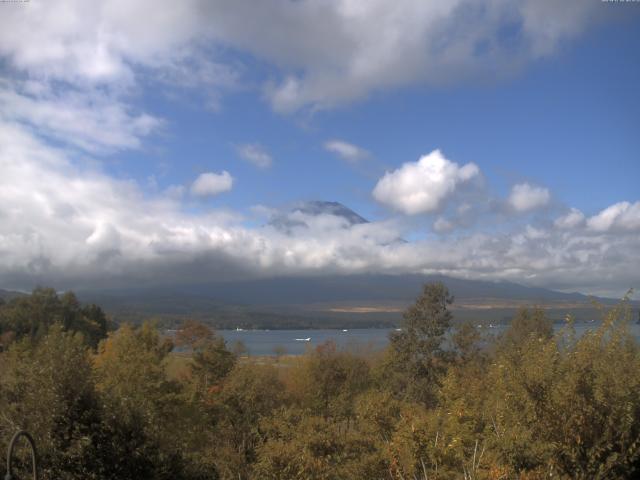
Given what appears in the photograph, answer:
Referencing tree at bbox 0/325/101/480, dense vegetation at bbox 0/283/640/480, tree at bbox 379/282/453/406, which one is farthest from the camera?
tree at bbox 379/282/453/406

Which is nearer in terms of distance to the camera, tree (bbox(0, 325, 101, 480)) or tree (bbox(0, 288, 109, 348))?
tree (bbox(0, 325, 101, 480))

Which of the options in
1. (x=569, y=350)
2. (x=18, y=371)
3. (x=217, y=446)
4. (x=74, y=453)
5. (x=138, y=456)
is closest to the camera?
(x=569, y=350)

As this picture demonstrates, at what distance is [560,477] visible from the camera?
937 centimetres

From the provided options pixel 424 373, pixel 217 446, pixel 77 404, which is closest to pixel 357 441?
pixel 77 404

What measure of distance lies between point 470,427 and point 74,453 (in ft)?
31.2

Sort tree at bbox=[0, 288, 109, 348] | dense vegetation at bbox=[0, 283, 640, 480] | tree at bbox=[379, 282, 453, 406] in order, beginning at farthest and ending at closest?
tree at bbox=[0, 288, 109, 348] → tree at bbox=[379, 282, 453, 406] → dense vegetation at bbox=[0, 283, 640, 480]

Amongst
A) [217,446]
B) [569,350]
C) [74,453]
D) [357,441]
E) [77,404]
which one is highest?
[569,350]

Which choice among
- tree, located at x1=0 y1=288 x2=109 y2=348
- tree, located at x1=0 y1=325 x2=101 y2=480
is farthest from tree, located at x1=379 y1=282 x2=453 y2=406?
tree, located at x1=0 y1=288 x2=109 y2=348

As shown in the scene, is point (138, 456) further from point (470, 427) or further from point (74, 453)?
point (470, 427)

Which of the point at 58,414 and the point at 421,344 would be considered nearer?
the point at 58,414

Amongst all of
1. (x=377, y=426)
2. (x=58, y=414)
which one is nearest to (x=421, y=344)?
(x=377, y=426)

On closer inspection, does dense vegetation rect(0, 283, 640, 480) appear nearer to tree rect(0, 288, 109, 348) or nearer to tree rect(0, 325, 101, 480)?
tree rect(0, 325, 101, 480)

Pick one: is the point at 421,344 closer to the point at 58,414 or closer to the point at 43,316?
the point at 58,414

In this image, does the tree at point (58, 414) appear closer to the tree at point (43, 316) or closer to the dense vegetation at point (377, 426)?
the dense vegetation at point (377, 426)
